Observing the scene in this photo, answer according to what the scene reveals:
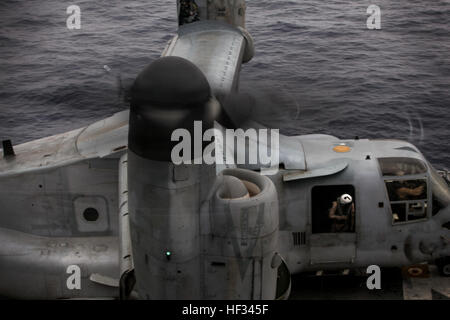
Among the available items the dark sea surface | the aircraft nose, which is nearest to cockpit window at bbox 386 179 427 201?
the aircraft nose

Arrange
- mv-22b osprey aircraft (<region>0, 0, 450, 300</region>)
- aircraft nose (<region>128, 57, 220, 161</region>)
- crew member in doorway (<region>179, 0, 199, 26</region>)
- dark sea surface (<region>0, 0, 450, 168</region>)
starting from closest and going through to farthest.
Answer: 1. aircraft nose (<region>128, 57, 220, 161</region>)
2. mv-22b osprey aircraft (<region>0, 0, 450, 300</region>)
3. crew member in doorway (<region>179, 0, 199, 26</region>)
4. dark sea surface (<region>0, 0, 450, 168</region>)

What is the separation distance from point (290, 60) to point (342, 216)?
26.5 metres

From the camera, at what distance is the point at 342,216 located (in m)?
20.2

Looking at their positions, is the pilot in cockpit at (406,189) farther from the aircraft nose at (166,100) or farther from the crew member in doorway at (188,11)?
the crew member in doorway at (188,11)

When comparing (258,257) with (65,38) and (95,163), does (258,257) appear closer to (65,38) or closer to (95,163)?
(95,163)

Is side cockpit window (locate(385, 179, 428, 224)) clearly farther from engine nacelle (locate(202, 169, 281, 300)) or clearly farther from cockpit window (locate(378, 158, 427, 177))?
engine nacelle (locate(202, 169, 281, 300))

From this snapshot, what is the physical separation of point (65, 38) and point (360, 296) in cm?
3733

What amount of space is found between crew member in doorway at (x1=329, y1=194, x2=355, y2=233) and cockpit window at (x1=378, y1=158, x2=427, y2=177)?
1.60m

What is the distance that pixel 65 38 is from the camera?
51.2m

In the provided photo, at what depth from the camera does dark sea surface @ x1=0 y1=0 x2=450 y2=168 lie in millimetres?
38656

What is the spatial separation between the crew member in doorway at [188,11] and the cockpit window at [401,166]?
37.7ft

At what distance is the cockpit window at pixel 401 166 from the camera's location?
20.5 m

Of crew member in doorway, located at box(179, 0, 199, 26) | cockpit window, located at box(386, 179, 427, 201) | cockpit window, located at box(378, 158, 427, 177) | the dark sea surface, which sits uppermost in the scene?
crew member in doorway, located at box(179, 0, 199, 26)

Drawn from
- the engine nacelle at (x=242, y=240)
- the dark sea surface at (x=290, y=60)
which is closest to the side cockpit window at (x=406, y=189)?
the engine nacelle at (x=242, y=240)
